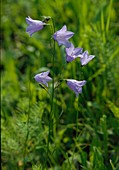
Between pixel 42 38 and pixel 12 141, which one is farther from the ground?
pixel 42 38

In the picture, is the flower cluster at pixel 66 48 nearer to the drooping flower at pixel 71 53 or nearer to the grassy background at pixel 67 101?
the drooping flower at pixel 71 53

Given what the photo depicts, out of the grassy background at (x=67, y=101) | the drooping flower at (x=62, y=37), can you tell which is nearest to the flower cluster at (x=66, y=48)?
the drooping flower at (x=62, y=37)

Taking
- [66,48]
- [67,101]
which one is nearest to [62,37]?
[66,48]

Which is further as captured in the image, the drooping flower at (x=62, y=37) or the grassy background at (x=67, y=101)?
the grassy background at (x=67, y=101)

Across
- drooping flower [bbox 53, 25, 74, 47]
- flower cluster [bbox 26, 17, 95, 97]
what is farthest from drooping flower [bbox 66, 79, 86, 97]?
drooping flower [bbox 53, 25, 74, 47]

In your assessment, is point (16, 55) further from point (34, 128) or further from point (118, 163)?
point (118, 163)

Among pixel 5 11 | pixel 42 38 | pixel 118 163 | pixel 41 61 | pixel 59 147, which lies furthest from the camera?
pixel 5 11

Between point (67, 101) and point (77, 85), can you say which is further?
point (67, 101)

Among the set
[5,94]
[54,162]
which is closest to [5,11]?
[5,94]

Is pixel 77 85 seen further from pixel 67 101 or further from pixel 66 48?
pixel 67 101
